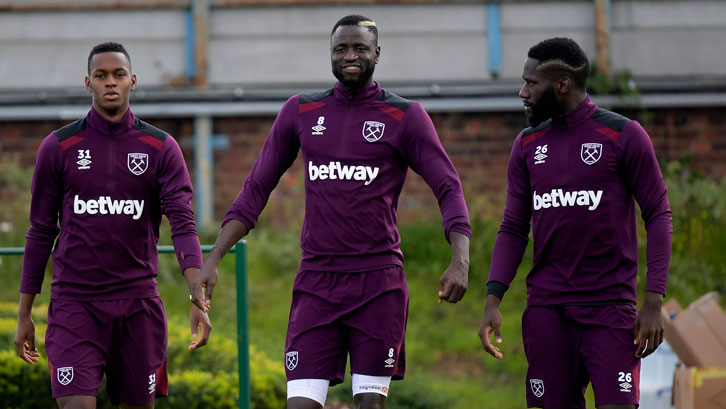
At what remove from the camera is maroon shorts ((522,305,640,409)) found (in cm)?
538

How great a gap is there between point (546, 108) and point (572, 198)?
0.48 m

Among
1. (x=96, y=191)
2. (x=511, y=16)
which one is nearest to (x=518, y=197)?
(x=96, y=191)

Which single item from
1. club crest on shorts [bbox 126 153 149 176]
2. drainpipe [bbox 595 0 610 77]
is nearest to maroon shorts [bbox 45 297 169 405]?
club crest on shorts [bbox 126 153 149 176]

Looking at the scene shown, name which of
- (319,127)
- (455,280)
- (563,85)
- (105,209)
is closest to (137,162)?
(105,209)

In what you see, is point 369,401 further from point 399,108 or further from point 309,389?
point 399,108

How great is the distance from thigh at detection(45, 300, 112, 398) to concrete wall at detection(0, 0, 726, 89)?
7.61 meters

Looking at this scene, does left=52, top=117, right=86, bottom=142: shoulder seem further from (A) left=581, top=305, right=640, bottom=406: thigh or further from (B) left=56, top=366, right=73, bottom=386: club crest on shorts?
(A) left=581, top=305, right=640, bottom=406: thigh

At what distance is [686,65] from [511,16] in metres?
2.09

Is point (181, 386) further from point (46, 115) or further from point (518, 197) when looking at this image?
point (46, 115)

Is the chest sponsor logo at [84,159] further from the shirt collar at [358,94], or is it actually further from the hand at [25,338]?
the shirt collar at [358,94]

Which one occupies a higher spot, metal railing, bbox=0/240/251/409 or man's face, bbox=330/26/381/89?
man's face, bbox=330/26/381/89

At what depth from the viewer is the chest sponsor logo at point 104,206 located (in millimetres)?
5918

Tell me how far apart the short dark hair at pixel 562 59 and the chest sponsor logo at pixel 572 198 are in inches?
21.8

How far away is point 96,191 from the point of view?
5.93 meters
